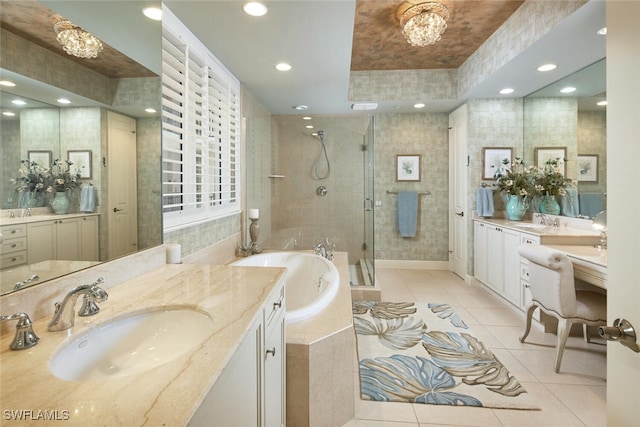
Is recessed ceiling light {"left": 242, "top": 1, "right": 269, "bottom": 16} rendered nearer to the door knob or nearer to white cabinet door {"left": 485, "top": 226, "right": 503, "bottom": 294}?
the door knob

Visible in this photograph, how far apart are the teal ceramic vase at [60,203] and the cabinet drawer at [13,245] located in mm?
137

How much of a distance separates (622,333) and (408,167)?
4337mm

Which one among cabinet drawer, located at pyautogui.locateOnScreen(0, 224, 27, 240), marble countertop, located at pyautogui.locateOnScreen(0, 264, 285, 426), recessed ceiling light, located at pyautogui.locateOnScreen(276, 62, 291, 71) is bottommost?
marble countertop, located at pyautogui.locateOnScreen(0, 264, 285, 426)

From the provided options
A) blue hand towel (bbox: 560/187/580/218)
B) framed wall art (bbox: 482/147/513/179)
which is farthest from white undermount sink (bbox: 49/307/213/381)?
framed wall art (bbox: 482/147/513/179)

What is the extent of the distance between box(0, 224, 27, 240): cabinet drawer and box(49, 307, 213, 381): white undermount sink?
334 mm

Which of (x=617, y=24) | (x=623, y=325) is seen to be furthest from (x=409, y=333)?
(x=617, y=24)

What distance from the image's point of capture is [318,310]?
1.87 meters

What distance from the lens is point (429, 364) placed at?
7.32 ft

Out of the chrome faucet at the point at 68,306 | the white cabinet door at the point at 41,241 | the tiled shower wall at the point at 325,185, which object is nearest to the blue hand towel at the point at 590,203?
the tiled shower wall at the point at 325,185

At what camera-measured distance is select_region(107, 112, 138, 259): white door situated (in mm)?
1229

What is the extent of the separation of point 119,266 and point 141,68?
90cm

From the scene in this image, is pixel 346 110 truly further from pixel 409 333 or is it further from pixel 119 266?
pixel 119 266

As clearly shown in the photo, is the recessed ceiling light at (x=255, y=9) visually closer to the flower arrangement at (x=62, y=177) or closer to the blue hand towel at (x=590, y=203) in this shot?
the flower arrangement at (x=62, y=177)

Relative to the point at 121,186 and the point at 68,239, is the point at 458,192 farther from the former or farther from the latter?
the point at 68,239
